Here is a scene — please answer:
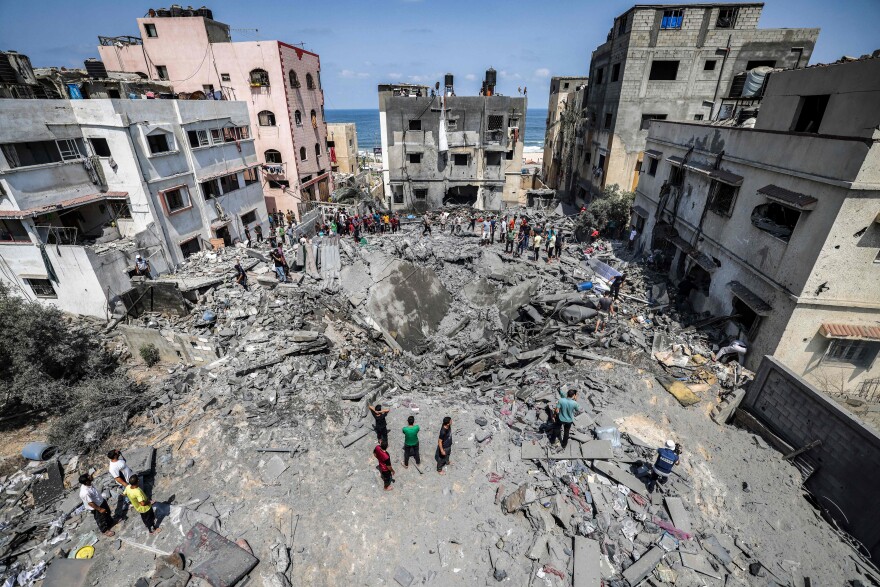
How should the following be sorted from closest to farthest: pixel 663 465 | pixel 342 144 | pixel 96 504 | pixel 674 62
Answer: pixel 96 504 → pixel 663 465 → pixel 674 62 → pixel 342 144

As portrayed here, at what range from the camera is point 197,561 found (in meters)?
7.15

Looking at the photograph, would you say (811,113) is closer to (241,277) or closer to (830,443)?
(830,443)

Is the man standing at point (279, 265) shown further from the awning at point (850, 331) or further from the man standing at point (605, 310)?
the awning at point (850, 331)

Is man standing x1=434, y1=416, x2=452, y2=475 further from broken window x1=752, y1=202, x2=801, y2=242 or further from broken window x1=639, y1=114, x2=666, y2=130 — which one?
broken window x1=639, y1=114, x2=666, y2=130

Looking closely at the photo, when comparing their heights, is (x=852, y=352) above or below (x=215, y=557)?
above

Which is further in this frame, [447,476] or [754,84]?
[754,84]

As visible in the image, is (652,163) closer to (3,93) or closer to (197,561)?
(197,561)

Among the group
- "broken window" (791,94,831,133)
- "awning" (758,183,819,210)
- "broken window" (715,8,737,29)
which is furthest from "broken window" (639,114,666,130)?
"awning" (758,183,819,210)

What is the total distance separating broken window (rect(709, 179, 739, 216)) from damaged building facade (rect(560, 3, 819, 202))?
33.9ft

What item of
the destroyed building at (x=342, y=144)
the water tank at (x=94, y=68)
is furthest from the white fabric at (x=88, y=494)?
the destroyed building at (x=342, y=144)

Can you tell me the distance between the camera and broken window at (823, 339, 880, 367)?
11.5 m

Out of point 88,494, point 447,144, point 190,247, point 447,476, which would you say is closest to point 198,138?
point 190,247

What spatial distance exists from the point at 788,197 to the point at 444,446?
1240 cm

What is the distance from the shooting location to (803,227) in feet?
35.9
